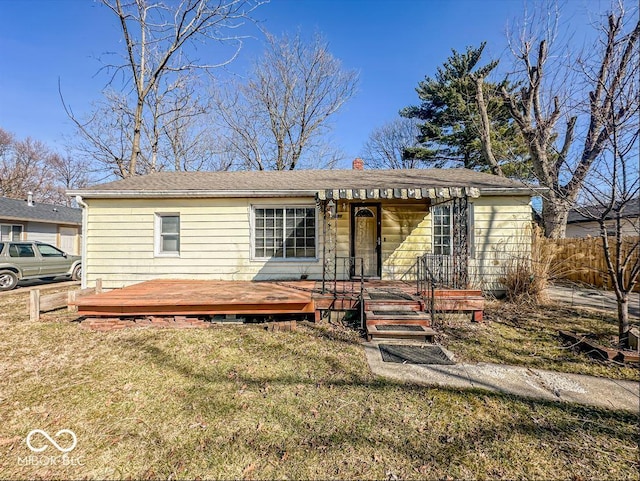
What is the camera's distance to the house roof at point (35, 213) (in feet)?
47.0

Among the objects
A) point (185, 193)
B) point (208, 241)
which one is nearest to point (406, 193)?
point (208, 241)

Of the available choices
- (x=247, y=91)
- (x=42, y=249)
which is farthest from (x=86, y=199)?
(x=247, y=91)

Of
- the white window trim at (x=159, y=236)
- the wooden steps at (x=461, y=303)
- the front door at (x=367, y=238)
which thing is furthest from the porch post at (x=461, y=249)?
the white window trim at (x=159, y=236)

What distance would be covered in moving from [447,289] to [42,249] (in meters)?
14.1

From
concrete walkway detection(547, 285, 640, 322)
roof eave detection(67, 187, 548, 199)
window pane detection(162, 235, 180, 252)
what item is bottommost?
concrete walkway detection(547, 285, 640, 322)

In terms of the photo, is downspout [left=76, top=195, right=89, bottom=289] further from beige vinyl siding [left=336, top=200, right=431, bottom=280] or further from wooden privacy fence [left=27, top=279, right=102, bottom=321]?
beige vinyl siding [left=336, top=200, right=431, bottom=280]

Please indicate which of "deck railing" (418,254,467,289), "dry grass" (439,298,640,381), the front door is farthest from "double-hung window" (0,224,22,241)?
"dry grass" (439,298,640,381)

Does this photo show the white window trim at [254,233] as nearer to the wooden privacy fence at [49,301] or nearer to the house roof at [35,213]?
the wooden privacy fence at [49,301]

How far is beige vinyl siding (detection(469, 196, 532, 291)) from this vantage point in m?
7.48

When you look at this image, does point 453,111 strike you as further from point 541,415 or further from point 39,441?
point 39,441

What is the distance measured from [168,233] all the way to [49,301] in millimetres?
2904

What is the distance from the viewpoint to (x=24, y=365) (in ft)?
12.3

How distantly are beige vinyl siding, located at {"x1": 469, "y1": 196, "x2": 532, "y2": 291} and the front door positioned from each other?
2634mm

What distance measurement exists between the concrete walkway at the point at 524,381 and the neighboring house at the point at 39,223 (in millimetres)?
19533
